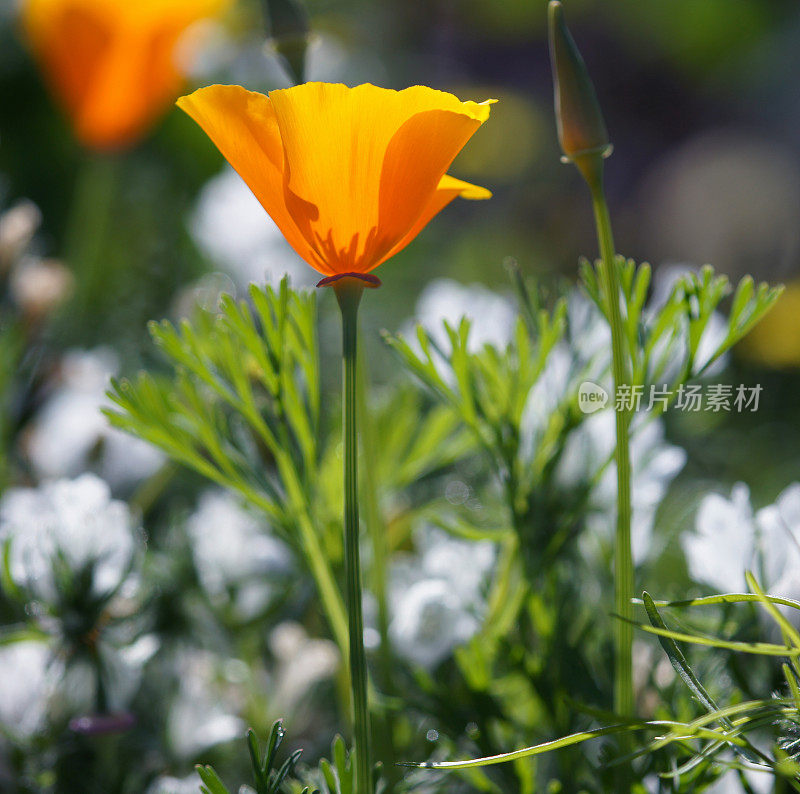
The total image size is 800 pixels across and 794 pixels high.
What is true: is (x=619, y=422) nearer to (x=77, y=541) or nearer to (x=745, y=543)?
(x=745, y=543)

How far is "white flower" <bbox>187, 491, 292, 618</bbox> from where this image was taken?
1.11 ft

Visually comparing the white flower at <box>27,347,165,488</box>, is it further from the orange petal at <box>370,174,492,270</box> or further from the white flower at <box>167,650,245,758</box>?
the orange petal at <box>370,174,492,270</box>

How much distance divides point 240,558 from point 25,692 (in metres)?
0.09

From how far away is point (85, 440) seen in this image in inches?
14.6

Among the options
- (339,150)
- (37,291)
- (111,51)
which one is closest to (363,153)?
(339,150)

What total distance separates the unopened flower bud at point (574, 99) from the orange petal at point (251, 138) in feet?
0.21

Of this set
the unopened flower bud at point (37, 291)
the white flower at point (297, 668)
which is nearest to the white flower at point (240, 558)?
the white flower at point (297, 668)

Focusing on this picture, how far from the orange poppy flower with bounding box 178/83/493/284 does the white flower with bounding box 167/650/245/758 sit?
18cm

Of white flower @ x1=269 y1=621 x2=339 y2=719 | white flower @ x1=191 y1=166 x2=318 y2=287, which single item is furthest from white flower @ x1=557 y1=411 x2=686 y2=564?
white flower @ x1=191 y1=166 x2=318 y2=287

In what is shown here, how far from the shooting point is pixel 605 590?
0.32 meters

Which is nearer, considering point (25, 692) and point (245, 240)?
point (25, 692)

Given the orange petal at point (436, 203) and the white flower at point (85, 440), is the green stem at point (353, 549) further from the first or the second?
the white flower at point (85, 440)

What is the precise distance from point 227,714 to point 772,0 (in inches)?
65.6

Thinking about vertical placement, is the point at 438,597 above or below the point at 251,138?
below
